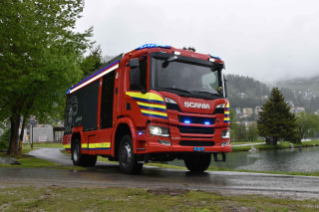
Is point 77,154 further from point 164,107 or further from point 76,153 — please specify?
point 164,107

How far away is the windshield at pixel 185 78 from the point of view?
805cm

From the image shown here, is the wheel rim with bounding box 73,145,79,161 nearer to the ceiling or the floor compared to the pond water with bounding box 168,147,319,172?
nearer to the ceiling

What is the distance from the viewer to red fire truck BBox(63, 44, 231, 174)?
25.6 feet

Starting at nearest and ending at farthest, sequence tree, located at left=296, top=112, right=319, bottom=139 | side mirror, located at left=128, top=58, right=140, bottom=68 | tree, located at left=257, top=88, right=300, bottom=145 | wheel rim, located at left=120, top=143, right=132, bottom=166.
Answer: side mirror, located at left=128, top=58, right=140, bottom=68 < wheel rim, located at left=120, top=143, right=132, bottom=166 < tree, located at left=257, top=88, right=300, bottom=145 < tree, located at left=296, top=112, right=319, bottom=139

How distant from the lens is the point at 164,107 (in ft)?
25.4

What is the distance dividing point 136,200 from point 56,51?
42.4 ft

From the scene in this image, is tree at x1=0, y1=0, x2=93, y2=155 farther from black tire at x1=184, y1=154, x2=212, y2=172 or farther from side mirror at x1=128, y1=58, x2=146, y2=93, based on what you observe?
black tire at x1=184, y1=154, x2=212, y2=172

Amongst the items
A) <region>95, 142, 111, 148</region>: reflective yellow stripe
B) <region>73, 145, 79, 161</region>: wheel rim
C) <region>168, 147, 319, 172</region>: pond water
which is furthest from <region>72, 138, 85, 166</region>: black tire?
<region>168, 147, 319, 172</region>: pond water

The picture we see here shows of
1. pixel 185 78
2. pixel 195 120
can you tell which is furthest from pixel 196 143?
pixel 185 78

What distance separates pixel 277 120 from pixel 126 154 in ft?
216

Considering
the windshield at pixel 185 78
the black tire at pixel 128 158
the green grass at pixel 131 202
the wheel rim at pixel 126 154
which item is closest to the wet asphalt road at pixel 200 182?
the black tire at pixel 128 158

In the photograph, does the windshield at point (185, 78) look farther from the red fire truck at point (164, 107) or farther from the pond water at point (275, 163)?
the pond water at point (275, 163)

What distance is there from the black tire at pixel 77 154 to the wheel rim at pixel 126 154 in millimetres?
4081

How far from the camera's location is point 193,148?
8062 millimetres
